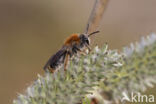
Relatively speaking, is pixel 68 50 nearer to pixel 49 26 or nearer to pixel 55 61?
pixel 55 61

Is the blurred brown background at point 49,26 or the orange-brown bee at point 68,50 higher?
the blurred brown background at point 49,26

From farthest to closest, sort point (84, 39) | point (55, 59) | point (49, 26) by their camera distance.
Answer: point (49, 26) < point (84, 39) < point (55, 59)

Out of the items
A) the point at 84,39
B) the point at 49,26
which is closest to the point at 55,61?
the point at 84,39

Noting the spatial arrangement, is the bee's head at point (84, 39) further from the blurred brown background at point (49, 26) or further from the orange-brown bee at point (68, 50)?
the blurred brown background at point (49, 26)

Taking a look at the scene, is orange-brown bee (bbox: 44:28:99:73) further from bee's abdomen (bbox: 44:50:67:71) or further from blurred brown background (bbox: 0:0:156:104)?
blurred brown background (bbox: 0:0:156:104)

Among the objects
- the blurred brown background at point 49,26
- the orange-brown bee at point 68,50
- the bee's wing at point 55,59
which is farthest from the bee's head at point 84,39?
the blurred brown background at point 49,26

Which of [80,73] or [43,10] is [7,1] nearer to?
[43,10]
